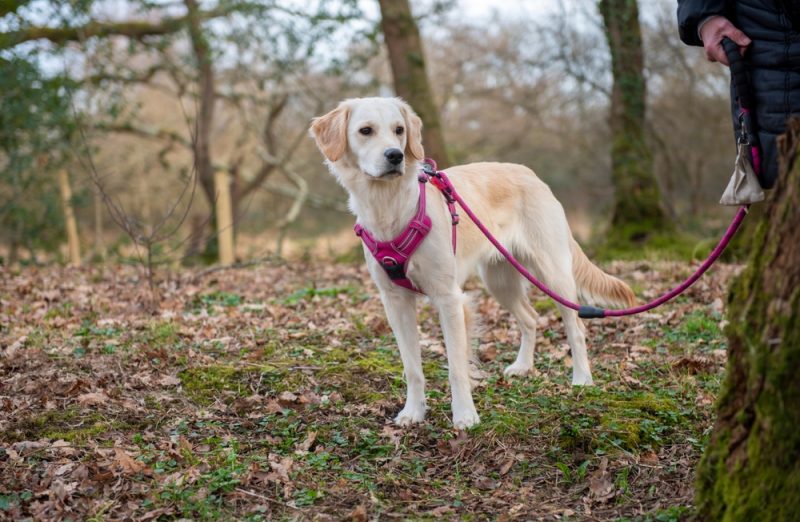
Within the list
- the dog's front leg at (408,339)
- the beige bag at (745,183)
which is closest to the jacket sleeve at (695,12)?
the beige bag at (745,183)

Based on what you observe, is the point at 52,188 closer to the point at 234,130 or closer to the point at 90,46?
the point at 90,46

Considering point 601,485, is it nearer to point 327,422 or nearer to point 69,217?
point 327,422

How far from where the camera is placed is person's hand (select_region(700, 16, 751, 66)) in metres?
2.57

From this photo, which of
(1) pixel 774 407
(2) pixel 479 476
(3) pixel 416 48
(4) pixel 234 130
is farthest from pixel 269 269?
(4) pixel 234 130

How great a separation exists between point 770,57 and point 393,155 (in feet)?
5.87

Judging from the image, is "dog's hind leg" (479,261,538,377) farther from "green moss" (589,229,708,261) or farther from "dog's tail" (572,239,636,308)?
"green moss" (589,229,708,261)

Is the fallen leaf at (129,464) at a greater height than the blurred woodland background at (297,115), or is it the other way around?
the blurred woodland background at (297,115)

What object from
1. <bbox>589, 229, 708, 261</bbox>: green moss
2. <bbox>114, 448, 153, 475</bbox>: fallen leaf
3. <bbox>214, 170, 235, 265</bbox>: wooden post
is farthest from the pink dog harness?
<bbox>214, 170, 235, 265</bbox>: wooden post

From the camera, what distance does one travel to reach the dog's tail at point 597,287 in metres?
4.88

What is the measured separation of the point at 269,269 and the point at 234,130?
963 cm

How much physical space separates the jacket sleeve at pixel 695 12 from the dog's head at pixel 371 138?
59.1 inches

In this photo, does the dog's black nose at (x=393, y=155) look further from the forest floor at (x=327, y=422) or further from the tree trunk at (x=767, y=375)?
the tree trunk at (x=767, y=375)

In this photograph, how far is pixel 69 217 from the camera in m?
12.2

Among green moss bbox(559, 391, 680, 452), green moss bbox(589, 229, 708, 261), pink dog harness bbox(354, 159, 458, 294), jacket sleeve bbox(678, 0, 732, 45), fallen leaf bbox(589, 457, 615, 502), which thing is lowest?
fallen leaf bbox(589, 457, 615, 502)
